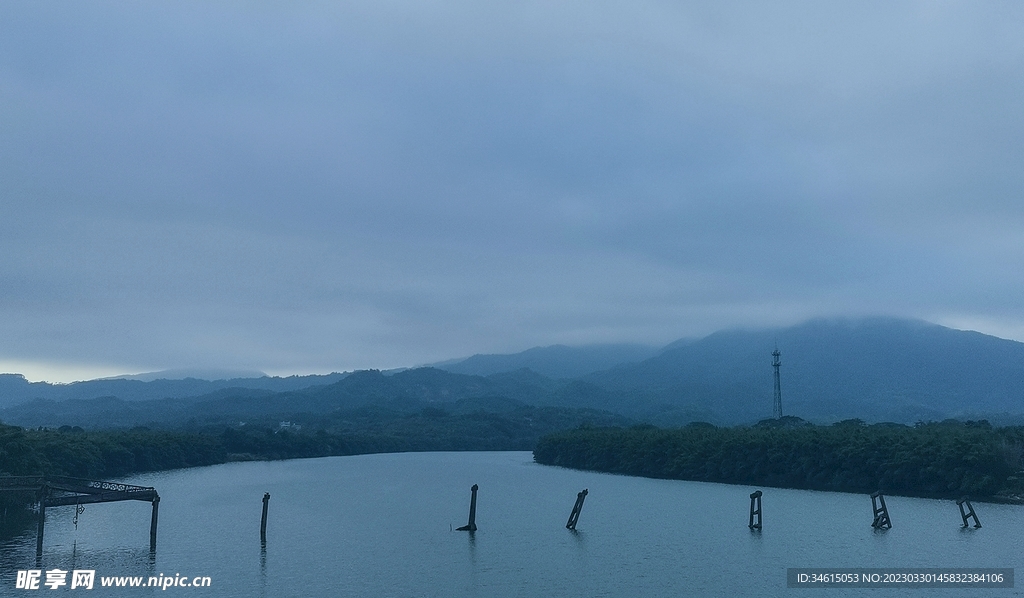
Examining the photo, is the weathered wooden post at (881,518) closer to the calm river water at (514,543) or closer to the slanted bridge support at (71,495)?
the calm river water at (514,543)

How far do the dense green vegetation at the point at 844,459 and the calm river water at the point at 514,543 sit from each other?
Result: 16.3 feet

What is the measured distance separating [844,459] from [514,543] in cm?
A: 5196

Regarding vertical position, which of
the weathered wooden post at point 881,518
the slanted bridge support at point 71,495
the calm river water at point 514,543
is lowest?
the calm river water at point 514,543

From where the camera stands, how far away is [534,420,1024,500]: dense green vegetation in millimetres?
82938

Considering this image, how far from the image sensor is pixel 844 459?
97.1 meters

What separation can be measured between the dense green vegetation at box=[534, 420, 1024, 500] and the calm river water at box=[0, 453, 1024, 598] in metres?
4.95

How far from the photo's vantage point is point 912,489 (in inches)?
3497

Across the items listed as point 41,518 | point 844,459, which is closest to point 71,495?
point 41,518

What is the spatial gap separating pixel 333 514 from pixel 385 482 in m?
39.1

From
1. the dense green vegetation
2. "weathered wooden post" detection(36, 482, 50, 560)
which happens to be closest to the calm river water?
"weathered wooden post" detection(36, 482, 50, 560)

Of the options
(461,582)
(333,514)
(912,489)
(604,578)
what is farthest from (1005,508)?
(333,514)

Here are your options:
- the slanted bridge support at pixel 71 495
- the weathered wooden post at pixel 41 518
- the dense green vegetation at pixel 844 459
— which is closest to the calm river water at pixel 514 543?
the weathered wooden post at pixel 41 518

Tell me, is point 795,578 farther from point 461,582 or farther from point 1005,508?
point 1005,508

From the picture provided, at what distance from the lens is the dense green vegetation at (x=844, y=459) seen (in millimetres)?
82938
